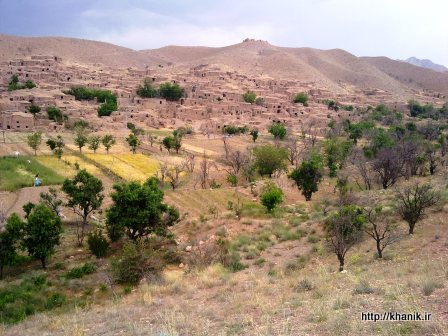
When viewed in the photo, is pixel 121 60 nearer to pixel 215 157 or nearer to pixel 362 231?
pixel 215 157

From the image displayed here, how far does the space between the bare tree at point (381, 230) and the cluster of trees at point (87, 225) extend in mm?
7228

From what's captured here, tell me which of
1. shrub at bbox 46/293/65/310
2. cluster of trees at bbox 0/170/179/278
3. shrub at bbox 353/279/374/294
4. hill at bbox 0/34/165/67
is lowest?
shrub at bbox 46/293/65/310

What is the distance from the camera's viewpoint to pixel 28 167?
26.9 metres

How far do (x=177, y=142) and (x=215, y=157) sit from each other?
3.63 m

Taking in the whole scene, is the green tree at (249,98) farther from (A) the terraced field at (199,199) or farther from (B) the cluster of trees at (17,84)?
(A) the terraced field at (199,199)

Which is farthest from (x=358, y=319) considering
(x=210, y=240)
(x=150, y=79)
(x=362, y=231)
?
(x=150, y=79)

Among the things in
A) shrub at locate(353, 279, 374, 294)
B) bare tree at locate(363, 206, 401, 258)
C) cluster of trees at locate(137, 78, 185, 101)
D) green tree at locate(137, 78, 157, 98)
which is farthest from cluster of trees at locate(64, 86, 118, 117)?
shrub at locate(353, 279, 374, 294)

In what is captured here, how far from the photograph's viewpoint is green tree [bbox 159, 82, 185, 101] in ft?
207

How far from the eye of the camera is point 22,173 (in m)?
25.4

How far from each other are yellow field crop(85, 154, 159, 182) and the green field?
13.4 ft

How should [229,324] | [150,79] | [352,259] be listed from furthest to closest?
[150,79], [352,259], [229,324]

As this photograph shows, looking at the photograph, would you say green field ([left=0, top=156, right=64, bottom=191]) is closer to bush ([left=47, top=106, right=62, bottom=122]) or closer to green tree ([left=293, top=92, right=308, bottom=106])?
bush ([left=47, top=106, right=62, bottom=122])

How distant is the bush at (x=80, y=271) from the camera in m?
13.0

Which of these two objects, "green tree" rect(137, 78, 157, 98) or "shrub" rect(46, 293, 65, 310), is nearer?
"shrub" rect(46, 293, 65, 310)
